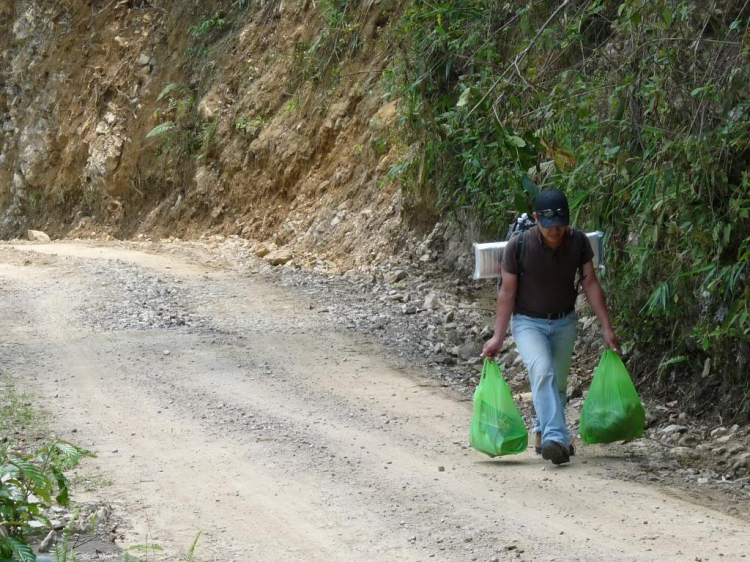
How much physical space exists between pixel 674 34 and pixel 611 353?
7.64ft

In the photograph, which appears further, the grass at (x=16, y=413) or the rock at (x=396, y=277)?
the rock at (x=396, y=277)

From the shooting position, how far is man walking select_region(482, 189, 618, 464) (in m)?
5.75

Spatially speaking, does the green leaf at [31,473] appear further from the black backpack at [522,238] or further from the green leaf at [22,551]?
the black backpack at [522,238]

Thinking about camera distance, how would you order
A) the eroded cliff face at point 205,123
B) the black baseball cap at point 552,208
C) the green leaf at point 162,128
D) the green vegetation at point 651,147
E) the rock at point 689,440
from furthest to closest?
the green leaf at point 162,128
the eroded cliff face at point 205,123
the rock at point 689,440
the green vegetation at point 651,147
the black baseball cap at point 552,208

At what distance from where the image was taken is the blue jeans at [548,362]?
18.9 ft

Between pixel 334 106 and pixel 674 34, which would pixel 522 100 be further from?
pixel 334 106

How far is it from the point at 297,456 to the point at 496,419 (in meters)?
1.29

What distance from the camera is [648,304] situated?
6.88 m

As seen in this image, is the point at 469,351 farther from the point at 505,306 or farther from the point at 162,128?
the point at 162,128

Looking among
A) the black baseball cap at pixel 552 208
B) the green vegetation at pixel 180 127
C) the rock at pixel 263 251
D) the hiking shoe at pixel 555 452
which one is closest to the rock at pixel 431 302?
the rock at pixel 263 251

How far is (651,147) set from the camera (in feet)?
21.4

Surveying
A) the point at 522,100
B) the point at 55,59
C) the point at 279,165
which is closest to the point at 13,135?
the point at 55,59

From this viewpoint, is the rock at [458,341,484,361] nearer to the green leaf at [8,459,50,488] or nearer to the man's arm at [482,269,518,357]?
the man's arm at [482,269,518,357]

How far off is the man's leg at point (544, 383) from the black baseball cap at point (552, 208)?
25.7 inches
